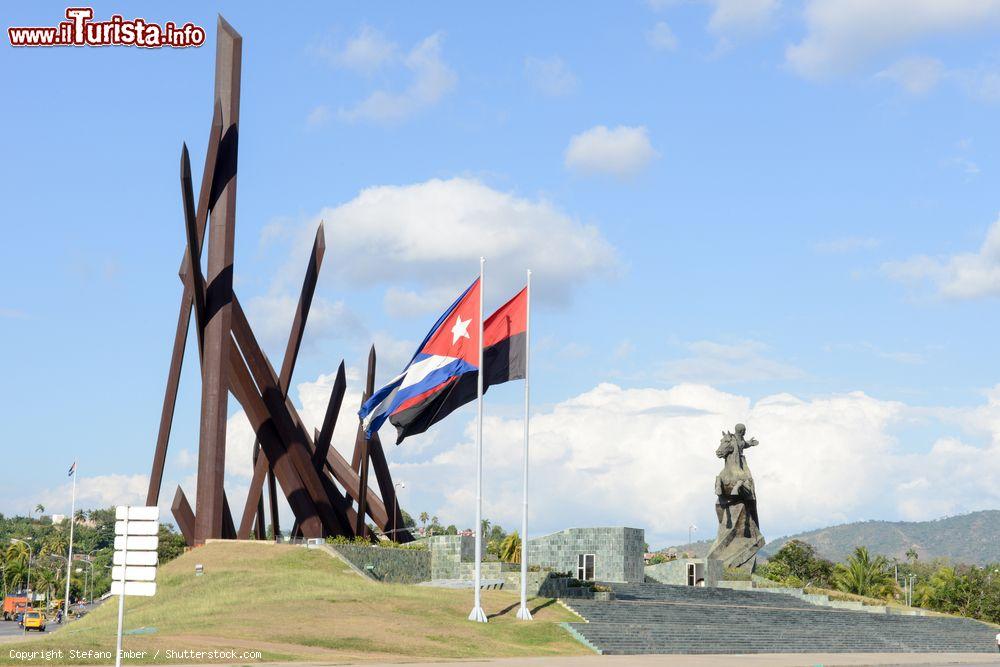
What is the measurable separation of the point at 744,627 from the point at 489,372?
12454 mm

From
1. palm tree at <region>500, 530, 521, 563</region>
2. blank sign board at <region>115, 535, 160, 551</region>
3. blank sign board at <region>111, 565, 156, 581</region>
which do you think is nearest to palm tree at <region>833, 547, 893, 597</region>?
palm tree at <region>500, 530, 521, 563</region>

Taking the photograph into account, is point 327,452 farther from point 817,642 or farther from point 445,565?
point 817,642

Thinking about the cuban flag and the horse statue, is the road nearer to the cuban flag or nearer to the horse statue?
the cuban flag

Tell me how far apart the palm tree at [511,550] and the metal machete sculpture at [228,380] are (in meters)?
6.40

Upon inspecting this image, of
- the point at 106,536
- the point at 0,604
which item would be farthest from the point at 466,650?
the point at 106,536

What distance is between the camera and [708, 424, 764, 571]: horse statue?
177 ft

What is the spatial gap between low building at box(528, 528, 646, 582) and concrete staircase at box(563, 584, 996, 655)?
5.53 ft

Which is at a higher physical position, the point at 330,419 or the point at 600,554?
the point at 330,419

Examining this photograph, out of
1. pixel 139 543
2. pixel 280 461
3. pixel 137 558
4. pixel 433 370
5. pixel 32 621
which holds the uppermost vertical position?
pixel 433 370

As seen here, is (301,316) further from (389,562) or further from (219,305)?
(389,562)

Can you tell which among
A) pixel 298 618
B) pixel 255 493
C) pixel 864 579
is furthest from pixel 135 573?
pixel 864 579

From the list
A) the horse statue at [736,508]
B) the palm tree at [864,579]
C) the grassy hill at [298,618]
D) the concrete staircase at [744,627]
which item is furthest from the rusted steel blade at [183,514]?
the palm tree at [864,579]

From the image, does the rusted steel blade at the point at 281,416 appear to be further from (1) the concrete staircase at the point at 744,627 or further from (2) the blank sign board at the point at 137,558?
(2) the blank sign board at the point at 137,558

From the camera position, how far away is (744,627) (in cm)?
3684
